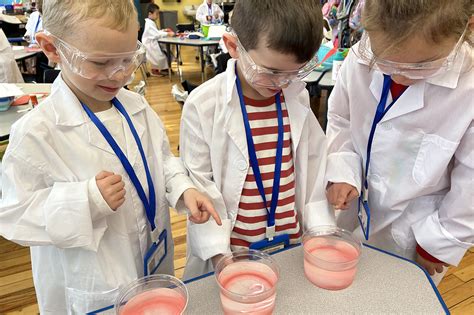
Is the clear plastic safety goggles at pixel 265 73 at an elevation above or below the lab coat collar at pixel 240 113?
above

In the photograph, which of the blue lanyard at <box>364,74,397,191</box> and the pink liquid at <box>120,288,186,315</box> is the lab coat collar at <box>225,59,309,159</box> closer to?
the blue lanyard at <box>364,74,397,191</box>

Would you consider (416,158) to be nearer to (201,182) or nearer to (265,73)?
(265,73)

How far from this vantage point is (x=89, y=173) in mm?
1009

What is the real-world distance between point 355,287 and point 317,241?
146 millimetres

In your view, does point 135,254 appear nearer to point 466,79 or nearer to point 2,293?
point 466,79

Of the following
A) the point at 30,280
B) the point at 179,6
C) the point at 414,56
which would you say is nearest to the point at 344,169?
the point at 414,56

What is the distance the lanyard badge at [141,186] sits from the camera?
104cm

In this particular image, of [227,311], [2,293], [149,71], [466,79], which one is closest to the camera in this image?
[227,311]

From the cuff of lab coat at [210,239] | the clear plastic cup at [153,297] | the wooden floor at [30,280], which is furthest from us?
the wooden floor at [30,280]

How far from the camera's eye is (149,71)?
823 cm

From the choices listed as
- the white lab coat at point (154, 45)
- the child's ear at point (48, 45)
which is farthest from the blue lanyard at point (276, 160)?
the white lab coat at point (154, 45)

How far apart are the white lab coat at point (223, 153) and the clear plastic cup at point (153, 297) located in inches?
10.6

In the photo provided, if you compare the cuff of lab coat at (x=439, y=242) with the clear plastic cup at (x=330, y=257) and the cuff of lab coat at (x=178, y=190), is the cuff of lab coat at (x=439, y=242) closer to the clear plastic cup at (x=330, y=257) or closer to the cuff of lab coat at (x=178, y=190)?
the clear plastic cup at (x=330, y=257)

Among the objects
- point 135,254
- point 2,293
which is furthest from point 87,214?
point 2,293
